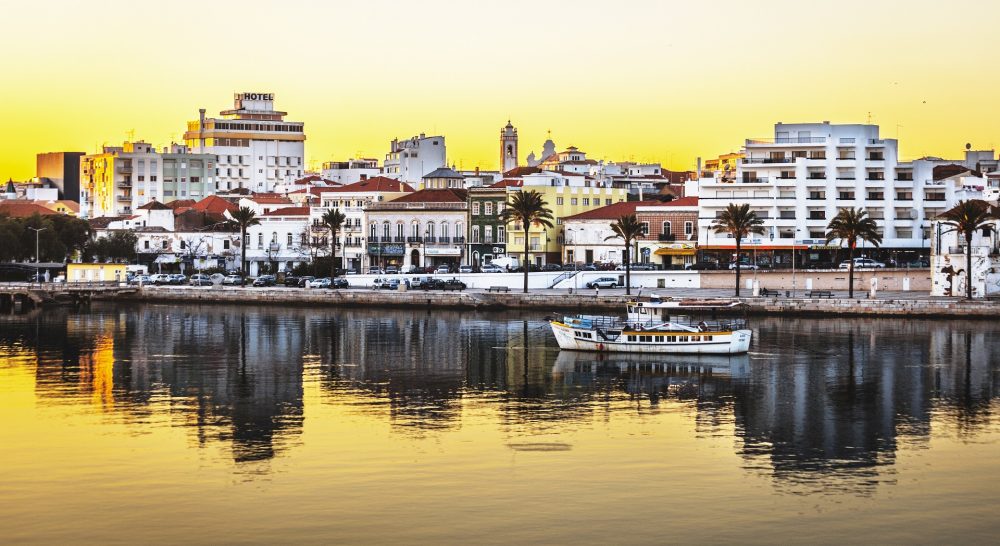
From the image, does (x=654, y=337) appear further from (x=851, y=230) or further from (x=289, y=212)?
(x=289, y=212)

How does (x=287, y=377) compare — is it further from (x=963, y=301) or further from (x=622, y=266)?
(x=622, y=266)

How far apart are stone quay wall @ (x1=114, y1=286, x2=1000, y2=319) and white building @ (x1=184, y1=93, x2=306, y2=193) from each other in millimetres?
82277

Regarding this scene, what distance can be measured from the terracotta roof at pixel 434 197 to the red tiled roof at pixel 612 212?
8.15m

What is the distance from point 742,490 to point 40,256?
283ft

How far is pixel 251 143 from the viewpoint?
176000 mm

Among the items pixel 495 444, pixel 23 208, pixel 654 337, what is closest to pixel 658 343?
pixel 654 337

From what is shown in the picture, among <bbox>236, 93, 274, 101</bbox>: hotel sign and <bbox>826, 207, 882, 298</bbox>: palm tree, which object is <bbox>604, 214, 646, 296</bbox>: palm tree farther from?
<bbox>236, 93, 274, 101</bbox>: hotel sign

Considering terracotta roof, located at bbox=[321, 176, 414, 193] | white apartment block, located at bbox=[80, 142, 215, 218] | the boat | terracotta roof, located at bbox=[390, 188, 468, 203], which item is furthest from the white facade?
white apartment block, located at bbox=[80, 142, 215, 218]

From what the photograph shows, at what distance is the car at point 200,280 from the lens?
97562mm

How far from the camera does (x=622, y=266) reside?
95.7 meters

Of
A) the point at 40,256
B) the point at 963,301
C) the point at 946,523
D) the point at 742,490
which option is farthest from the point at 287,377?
the point at 40,256

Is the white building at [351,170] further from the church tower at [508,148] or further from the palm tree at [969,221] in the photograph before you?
the palm tree at [969,221]

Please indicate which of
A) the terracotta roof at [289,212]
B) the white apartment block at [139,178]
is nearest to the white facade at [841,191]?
the terracotta roof at [289,212]

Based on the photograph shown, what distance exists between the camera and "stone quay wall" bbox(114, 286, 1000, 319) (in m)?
73.2
